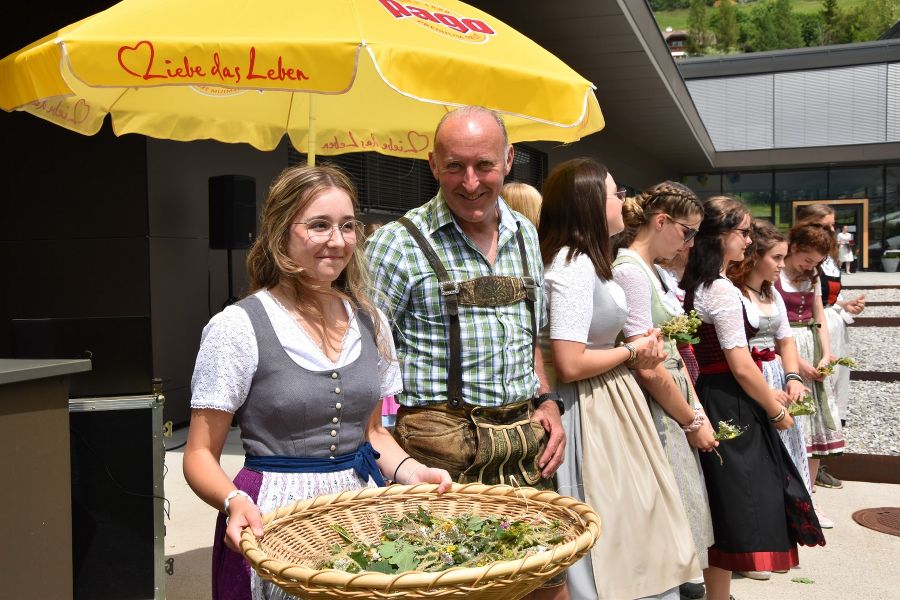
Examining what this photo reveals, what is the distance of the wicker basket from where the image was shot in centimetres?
154

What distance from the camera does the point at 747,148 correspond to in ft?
104

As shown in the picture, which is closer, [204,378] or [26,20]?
[204,378]

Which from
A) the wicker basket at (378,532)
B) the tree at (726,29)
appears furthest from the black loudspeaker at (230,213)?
the tree at (726,29)

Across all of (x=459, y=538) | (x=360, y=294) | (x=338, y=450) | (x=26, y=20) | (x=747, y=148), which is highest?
(x=747, y=148)

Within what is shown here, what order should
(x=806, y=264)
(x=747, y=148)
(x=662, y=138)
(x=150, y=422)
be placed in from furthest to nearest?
(x=747, y=148) → (x=662, y=138) → (x=806, y=264) → (x=150, y=422)

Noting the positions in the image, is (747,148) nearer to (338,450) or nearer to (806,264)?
(806,264)

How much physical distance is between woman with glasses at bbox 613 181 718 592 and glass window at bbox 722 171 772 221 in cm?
3139

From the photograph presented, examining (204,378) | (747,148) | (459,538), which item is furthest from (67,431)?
(747,148)

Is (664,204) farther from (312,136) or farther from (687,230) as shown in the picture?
(312,136)

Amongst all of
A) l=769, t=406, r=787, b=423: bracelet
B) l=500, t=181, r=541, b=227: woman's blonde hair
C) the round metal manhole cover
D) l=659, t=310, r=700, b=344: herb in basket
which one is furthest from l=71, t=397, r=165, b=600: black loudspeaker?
the round metal manhole cover

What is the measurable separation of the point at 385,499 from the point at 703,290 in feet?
8.47

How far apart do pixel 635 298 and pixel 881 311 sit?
17.4 m

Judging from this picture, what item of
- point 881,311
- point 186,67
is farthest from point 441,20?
point 881,311

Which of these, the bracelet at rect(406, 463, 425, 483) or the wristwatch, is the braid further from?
the bracelet at rect(406, 463, 425, 483)
